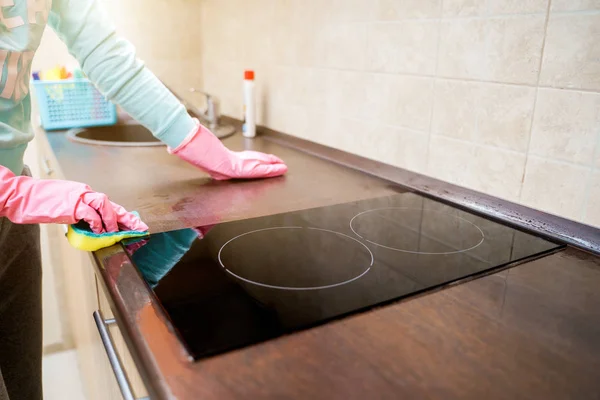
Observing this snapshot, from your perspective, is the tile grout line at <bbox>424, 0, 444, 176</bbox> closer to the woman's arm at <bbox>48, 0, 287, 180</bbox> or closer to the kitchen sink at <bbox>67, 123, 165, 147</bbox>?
the woman's arm at <bbox>48, 0, 287, 180</bbox>

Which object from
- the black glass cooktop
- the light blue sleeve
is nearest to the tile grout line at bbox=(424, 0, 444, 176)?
the black glass cooktop

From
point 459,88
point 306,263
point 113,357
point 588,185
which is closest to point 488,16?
point 459,88

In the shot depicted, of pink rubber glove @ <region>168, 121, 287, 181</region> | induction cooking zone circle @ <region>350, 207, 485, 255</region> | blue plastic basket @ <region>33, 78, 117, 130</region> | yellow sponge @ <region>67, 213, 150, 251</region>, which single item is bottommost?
induction cooking zone circle @ <region>350, 207, 485, 255</region>

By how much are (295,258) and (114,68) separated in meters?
0.59

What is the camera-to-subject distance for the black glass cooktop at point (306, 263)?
1.86 feet

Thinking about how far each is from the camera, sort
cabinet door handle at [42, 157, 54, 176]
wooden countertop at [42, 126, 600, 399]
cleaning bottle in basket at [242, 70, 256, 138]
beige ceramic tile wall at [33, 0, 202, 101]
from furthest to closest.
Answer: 1. beige ceramic tile wall at [33, 0, 202, 101]
2. cleaning bottle in basket at [242, 70, 256, 138]
3. cabinet door handle at [42, 157, 54, 176]
4. wooden countertop at [42, 126, 600, 399]

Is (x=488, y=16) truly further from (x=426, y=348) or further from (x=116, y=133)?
(x=116, y=133)

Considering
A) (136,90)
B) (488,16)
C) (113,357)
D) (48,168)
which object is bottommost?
(113,357)

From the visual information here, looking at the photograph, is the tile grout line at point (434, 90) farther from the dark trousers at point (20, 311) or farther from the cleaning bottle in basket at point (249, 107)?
the dark trousers at point (20, 311)

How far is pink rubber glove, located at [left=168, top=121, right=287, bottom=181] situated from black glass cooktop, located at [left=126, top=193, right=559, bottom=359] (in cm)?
27

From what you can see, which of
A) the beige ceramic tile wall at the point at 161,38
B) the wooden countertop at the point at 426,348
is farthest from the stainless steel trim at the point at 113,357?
the beige ceramic tile wall at the point at 161,38

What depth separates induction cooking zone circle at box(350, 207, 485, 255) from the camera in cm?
80

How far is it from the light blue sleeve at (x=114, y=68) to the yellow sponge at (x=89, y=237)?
1.21ft

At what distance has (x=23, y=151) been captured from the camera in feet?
2.95
